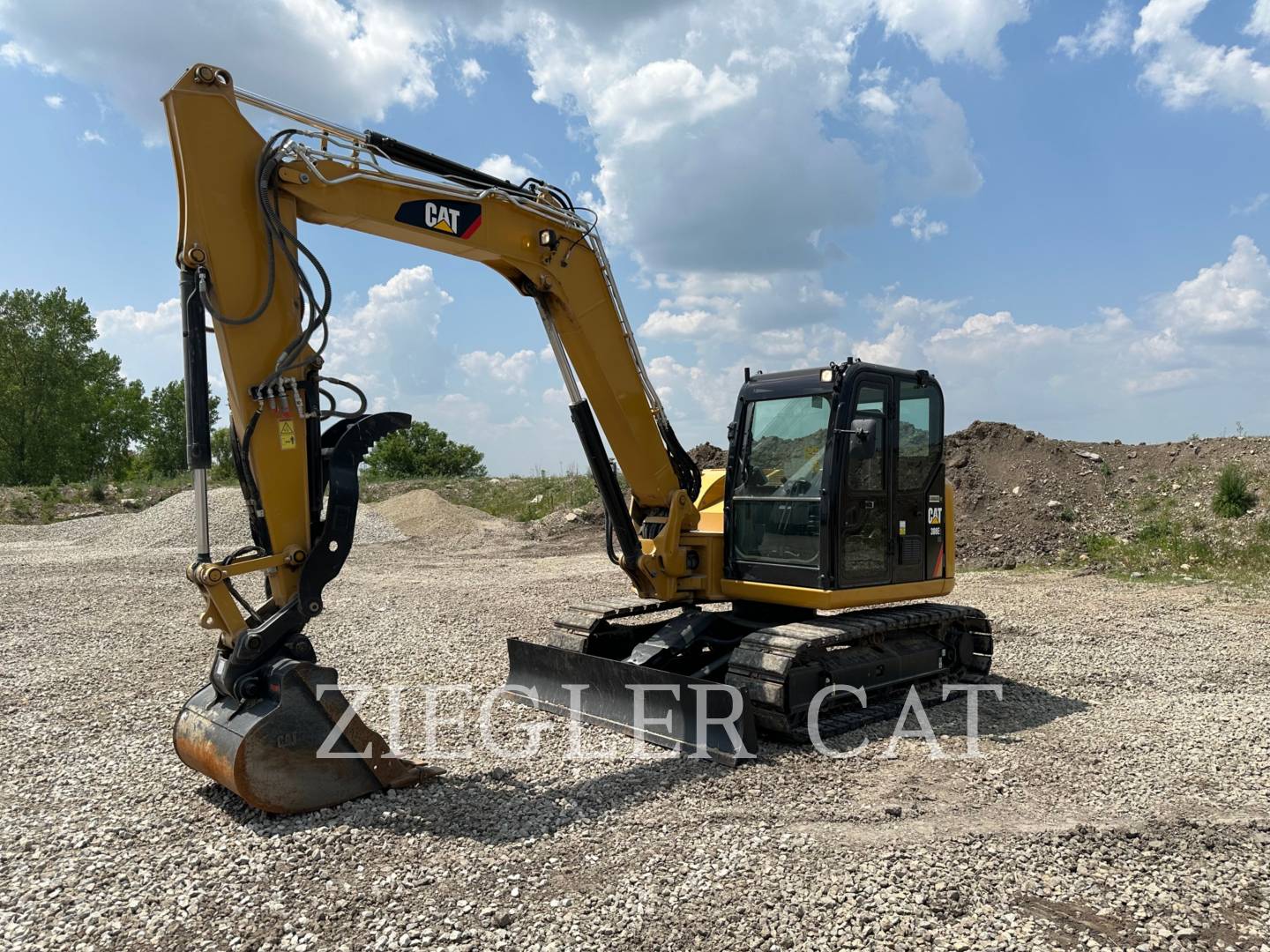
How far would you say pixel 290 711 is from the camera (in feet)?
15.7

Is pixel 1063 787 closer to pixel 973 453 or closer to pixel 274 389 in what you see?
pixel 274 389

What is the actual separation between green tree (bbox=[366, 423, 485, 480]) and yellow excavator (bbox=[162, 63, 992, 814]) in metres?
40.6

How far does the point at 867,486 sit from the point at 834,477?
384 millimetres

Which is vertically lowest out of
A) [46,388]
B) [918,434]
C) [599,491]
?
[599,491]

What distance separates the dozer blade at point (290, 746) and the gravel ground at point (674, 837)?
0.12 metres

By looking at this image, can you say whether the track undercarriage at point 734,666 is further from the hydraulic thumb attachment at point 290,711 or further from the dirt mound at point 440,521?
the dirt mound at point 440,521

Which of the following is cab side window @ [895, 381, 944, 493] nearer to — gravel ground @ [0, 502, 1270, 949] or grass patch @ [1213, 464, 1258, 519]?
gravel ground @ [0, 502, 1270, 949]

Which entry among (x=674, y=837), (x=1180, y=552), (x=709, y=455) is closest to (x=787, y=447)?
(x=674, y=837)

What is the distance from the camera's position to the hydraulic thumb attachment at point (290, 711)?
15.4 feet

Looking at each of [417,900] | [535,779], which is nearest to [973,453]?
[535,779]

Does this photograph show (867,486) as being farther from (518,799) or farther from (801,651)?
(518,799)

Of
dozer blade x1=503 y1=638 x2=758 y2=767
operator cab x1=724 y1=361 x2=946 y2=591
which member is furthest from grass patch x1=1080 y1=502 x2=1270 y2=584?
dozer blade x1=503 y1=638 x2=758 y2=767

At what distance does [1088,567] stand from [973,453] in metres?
4.17

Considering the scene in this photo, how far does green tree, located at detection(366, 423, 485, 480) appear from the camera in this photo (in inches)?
2000
